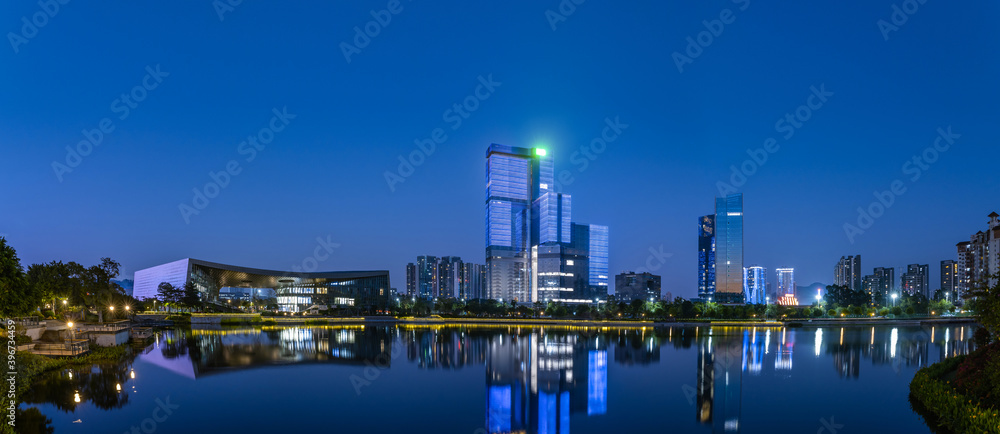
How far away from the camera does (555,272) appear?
18238 centimetres

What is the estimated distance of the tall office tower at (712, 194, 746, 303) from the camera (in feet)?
627

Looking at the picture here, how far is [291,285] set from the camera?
115 meters

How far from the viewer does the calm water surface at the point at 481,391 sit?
17594 mm

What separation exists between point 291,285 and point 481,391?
103 m

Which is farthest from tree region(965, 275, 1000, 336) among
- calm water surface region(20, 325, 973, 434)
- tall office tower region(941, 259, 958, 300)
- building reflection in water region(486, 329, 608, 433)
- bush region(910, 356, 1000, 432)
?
tall office tower region(941, 259, 958, 300)

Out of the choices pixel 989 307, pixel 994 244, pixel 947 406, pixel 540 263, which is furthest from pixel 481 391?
pixel 540 263

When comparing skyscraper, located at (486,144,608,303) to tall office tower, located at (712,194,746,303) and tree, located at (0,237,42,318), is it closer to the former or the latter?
tall office tower, located at (712,194,746,303)

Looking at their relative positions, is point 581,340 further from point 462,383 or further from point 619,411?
point 619,411

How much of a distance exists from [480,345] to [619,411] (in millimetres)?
22356

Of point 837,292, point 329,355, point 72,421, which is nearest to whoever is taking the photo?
point 72,421

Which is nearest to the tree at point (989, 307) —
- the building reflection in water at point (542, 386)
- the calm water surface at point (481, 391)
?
the calm water surface at point (481, 391)

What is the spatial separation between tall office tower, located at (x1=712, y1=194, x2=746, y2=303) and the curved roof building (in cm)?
13046

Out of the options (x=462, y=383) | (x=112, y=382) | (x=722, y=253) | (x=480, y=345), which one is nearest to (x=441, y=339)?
(x=480, y=345)

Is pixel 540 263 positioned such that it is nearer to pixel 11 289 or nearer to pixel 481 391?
pixel 11 289
